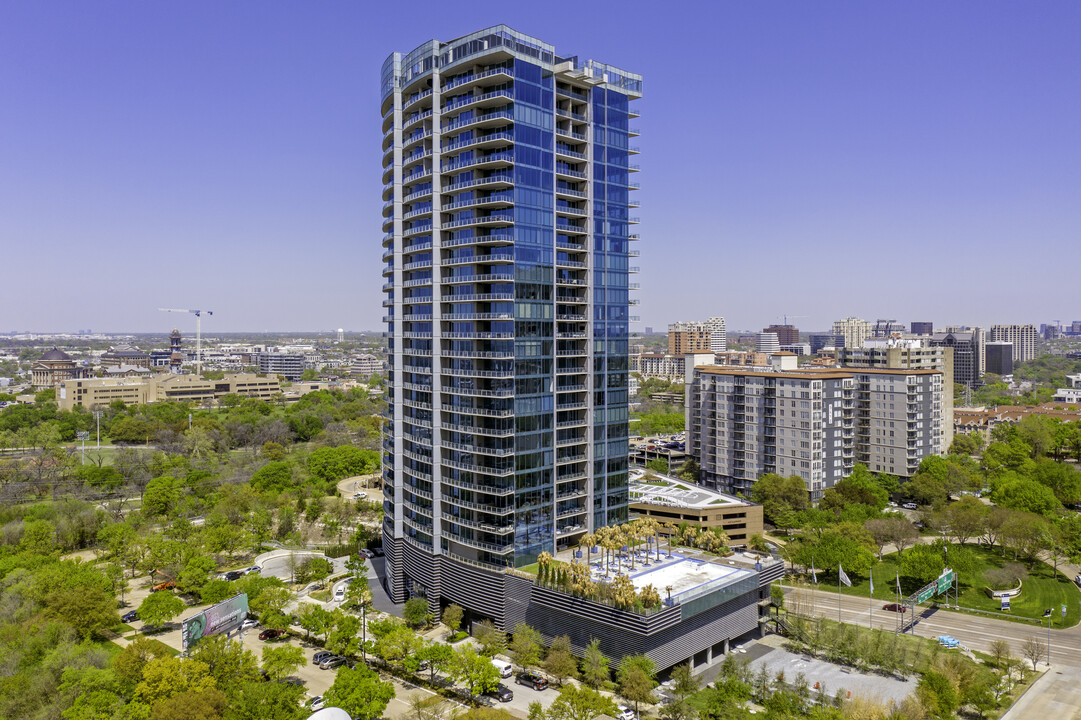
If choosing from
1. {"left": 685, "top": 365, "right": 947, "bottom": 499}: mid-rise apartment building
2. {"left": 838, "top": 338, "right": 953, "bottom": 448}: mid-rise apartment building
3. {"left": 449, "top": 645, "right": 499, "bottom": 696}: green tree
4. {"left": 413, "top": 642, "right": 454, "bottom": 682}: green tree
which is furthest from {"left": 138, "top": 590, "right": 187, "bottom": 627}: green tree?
{"left": 838, "top": 338, "right": 953, "bottom": 448}: mid-rise apartment building

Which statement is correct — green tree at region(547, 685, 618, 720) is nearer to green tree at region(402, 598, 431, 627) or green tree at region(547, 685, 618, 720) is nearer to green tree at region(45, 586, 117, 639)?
green tree at region(402, 598, 431, 627)

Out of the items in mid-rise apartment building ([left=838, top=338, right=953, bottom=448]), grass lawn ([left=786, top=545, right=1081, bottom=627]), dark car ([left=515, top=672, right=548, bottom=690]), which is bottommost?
grass lawn ([left=786, top=545, right=1081, bottom=627])

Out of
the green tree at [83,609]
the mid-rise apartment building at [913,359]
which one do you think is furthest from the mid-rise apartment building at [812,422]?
the green tree at [83,609]

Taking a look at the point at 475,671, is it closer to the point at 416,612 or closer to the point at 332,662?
the point at 416,612

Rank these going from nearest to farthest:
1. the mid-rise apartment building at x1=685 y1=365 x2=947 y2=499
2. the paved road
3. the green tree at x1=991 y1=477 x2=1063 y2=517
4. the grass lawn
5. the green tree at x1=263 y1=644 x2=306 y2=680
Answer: the paved road, the green tree at x1=263 y1=644 x2=306 y2=680, the grass lawn, the green tree at x1=991 y1=477 x2=1063 y2=517, the mid-rise apartment building at x1=685 y1=365 x2=947 y2=499

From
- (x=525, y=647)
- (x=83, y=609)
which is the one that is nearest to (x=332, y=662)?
(x=525, y=647)

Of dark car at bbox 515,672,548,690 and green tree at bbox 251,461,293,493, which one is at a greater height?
green tree at bbox 251,461,293,493

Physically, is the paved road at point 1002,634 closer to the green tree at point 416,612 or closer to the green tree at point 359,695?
the green tree at point 416,612
